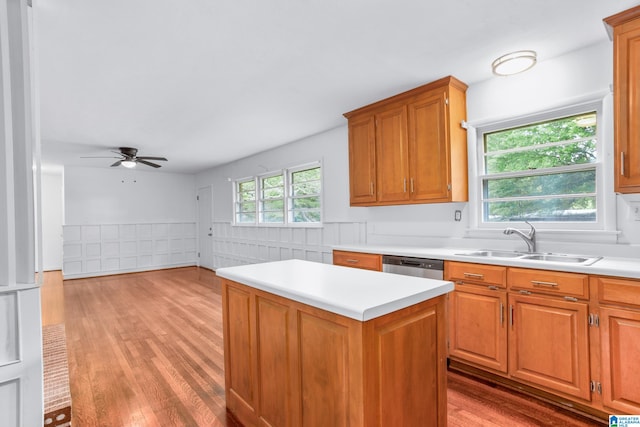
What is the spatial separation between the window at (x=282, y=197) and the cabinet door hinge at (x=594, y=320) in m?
3.34

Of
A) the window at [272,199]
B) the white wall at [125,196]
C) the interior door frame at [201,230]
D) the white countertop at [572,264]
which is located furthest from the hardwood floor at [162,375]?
the interior door frame at [201,230]

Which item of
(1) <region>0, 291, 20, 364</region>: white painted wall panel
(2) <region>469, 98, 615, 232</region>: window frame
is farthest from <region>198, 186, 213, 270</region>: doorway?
(1) <region>0, 291, 20, 364</region>: white painted wall panel

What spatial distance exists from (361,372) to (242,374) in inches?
42.0

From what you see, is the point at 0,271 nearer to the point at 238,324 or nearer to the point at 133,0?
the point at 238,324

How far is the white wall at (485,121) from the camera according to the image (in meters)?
2.34

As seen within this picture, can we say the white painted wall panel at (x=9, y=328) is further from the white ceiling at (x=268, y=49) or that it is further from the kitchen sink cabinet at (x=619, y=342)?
the kitchen sink cabinet at (x=619, y=342)

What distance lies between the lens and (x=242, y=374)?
6.41 feet

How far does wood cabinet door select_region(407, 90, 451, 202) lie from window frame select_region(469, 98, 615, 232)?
0.37m

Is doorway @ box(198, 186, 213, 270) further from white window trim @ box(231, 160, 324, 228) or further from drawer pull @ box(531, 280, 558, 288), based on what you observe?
drawer pull @ box(531, 280, 558, 288)

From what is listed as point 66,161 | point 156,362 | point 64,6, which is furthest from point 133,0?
point 66,161

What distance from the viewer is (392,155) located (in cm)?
331

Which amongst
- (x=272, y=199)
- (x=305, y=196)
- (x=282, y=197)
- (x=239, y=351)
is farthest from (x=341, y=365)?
(x=272, y=199)

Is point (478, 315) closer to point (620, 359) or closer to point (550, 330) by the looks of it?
point (550, 330)

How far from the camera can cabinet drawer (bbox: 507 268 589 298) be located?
1985 mm
